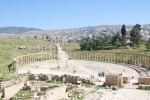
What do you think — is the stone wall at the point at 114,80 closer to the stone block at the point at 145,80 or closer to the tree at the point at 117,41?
the stone block at the point at 145,80

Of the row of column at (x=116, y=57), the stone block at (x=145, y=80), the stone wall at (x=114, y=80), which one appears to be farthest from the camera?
the row of column at (x=116, y=57)

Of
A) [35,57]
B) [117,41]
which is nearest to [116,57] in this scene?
[117,41]

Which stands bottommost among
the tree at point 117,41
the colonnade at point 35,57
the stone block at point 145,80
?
the colonnade at point 35,57

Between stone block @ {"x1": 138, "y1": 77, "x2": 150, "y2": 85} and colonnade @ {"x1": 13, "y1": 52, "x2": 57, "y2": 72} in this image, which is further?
colonnade @ {"x1": 13, "y1": 52, "x2": 57, "y2": 72}

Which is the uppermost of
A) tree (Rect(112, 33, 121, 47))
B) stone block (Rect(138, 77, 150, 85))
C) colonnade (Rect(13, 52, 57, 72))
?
tree (Rect(112, 33, 121, 47))

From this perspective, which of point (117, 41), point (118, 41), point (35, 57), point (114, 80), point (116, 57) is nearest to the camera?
point (114, 80)

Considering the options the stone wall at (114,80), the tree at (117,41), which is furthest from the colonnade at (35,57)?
the stone wall at (114,80)

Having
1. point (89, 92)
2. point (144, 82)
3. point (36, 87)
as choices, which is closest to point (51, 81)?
point (36, 87)

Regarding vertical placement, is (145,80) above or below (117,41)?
below

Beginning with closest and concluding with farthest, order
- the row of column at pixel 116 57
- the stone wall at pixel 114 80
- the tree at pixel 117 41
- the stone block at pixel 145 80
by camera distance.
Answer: the stone block at pixel 145 80 → the stone wall at pixel 114 80 → the row of column at pixel 116 57 → the tree at pixel 117 41

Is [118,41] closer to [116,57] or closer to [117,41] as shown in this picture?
[117,41]

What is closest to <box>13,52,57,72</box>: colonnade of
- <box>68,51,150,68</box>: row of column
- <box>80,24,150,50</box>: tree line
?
<box>68,51,150,68</box>: row of column

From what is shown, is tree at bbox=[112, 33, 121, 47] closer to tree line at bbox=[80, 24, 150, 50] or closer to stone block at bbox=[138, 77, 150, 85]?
tree line at bbox=[80, 24, 150, 50]

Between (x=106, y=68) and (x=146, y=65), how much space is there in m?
9.06
